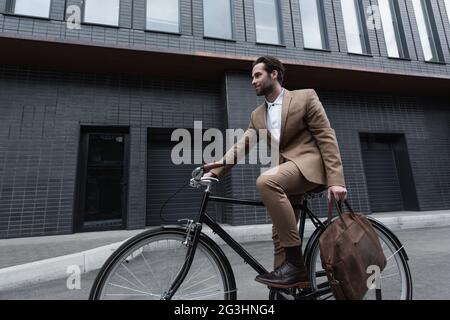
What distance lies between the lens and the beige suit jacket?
69.8 inches

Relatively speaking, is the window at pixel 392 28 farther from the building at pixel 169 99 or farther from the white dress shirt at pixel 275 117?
the white dress shirt at pixel 275 117

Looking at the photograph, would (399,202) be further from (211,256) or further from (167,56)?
(211,256)

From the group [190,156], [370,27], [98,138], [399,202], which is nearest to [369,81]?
[370,27]

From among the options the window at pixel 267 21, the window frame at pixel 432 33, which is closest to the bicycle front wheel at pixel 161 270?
the window at pixel 267 21

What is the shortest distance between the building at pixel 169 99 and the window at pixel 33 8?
0.03 meters

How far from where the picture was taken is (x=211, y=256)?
5.73ft

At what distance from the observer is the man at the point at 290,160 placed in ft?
5.53

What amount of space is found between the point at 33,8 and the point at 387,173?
11.2 m

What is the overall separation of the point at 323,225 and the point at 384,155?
8.25 metres

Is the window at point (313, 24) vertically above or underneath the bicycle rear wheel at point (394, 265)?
above

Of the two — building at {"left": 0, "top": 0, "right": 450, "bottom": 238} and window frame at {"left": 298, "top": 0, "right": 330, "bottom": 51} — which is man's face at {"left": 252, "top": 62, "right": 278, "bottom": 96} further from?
window frame at {"left": 298, "top": 0, "right": 330, "bottom": 51}

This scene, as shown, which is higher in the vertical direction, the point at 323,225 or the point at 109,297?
the point at 323,225

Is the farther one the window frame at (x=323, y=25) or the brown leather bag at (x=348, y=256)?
the window frame at (x=323, y=25)

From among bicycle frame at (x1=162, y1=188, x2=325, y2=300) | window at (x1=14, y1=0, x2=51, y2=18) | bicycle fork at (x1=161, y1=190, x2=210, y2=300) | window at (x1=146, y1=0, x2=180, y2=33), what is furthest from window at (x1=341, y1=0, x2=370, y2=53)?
bicycle fork at (x1=161, y1=190, x2=210, y2=300)
